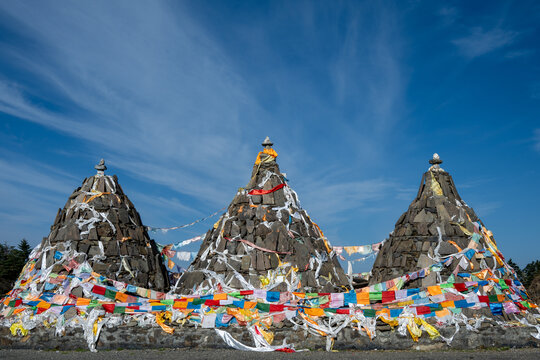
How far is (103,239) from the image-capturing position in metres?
11.3

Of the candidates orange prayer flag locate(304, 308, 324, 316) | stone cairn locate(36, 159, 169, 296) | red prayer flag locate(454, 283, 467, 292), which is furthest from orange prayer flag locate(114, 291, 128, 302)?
red prayer flag locate(454, 283, 467, 292)

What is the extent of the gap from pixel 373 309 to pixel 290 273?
1.82 metres

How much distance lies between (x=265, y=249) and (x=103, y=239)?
4073mm

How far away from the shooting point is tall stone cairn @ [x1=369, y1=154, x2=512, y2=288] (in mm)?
10219

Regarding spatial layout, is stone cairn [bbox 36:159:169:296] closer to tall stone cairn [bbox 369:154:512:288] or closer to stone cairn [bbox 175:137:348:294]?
stone cairn [bbox 175:137:348:294]

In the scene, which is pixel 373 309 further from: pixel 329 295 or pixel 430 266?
pixel 430 266

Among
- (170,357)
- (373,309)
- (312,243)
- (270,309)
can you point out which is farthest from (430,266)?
(170,357)

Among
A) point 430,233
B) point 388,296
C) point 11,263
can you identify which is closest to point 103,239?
point 388,296

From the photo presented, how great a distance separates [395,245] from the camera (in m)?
11.0

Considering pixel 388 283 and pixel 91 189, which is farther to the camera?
pixel 91 189

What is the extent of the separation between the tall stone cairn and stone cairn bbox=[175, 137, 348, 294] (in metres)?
1.27

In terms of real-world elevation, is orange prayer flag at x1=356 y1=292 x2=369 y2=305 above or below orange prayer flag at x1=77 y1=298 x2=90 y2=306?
above

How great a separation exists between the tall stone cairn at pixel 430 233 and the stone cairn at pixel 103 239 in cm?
559

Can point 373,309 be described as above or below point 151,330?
above
